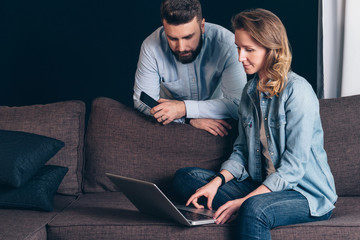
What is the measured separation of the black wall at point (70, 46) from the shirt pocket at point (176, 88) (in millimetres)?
910

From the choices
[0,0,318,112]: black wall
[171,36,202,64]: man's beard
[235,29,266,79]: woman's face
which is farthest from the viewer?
[0,0,318,112]: black wall

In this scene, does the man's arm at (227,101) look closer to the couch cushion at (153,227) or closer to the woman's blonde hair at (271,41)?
the woman's blonde hair at (271,41)

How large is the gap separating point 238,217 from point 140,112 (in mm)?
883

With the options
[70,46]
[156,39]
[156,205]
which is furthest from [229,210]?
[70,46]

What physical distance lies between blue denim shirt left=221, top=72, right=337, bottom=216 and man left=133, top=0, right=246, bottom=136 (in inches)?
16.2

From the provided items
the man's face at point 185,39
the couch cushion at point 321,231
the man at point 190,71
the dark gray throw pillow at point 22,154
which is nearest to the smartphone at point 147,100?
the man at point 190,71

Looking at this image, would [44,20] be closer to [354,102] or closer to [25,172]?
[25,172]

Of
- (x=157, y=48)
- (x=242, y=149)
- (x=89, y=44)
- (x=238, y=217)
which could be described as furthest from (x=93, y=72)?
(x=238, y=217)

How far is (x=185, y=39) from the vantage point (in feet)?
7.63

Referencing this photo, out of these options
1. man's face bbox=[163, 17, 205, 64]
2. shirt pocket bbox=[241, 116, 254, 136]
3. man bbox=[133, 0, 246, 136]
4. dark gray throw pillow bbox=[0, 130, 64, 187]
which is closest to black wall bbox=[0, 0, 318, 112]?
man bbox=[133, 0, 246, 136]

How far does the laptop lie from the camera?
5.22ft

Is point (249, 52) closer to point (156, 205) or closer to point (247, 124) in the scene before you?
point (247, 124)

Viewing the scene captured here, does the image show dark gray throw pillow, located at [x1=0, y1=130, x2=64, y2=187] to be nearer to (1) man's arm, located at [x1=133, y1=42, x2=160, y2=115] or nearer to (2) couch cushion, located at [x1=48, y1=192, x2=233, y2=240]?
(2) couch cushion, located at [x1=48, y1=192, x2=233, y2=240]

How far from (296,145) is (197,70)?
0.91 metres
